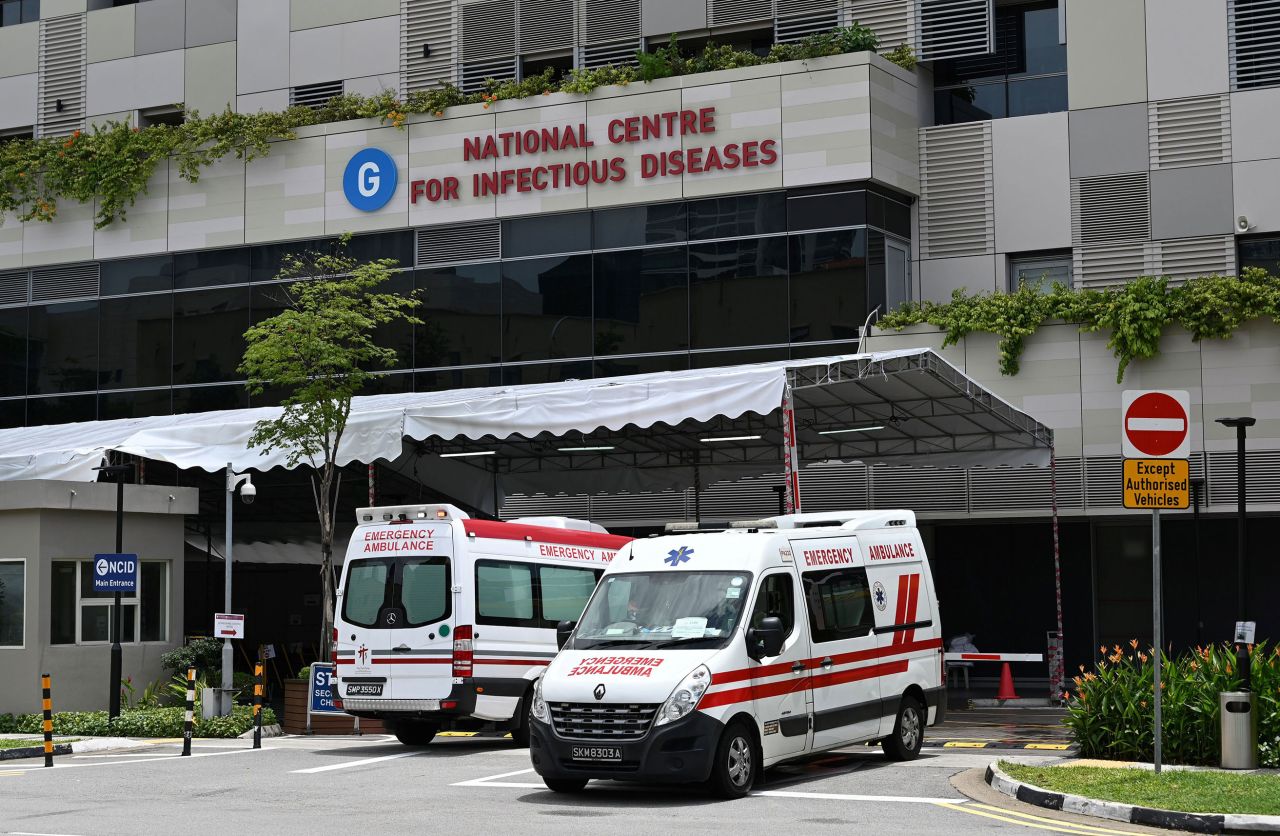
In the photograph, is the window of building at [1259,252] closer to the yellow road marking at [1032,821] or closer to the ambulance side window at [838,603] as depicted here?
the ambulance side window at [838,603]

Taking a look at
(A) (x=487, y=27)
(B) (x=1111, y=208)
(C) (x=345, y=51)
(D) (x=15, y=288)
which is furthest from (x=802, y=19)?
(D) (x=15, y=288)

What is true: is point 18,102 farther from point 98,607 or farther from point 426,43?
point 98,607

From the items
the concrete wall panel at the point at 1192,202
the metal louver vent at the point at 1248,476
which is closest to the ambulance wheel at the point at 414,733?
the metal louver vent at the point at 1248,476

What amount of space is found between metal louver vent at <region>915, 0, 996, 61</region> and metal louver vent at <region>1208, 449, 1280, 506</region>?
9.61 meters

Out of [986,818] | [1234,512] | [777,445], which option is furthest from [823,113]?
[986,818]

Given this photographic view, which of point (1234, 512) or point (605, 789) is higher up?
point (1234, 512)

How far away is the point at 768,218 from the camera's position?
32.0 meters

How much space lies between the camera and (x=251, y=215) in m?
36.8

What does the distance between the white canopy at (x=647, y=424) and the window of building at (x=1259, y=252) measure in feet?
20.2

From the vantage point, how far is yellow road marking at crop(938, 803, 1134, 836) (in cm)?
1171

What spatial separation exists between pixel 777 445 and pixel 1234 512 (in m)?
9.11

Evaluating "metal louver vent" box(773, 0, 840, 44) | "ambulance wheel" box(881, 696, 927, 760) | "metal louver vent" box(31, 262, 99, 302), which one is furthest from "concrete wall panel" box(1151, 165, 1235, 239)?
"metal louver vent" box(31, 262, 99, 302)

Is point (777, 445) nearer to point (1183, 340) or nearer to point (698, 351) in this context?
point (698, 351)

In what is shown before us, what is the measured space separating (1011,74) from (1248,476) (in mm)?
9839
